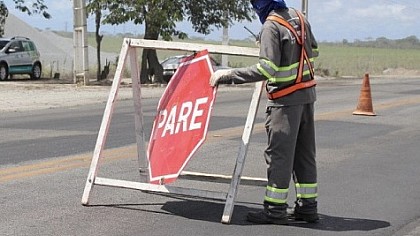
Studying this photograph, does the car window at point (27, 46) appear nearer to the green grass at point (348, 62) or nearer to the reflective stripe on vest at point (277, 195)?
the green grass at point (348, 62)

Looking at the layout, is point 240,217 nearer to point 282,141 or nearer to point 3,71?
point 282,141

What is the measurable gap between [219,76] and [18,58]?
27.6m

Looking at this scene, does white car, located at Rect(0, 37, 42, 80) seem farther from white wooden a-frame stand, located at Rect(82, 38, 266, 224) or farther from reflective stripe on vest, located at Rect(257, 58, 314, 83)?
reflective stripe on vest, located at Rect(257, 58, 314, 83)

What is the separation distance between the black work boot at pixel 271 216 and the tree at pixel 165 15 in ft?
76.4

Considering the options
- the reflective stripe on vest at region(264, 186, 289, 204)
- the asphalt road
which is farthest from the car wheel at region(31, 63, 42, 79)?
the reflective stripe on vest at region(264, 186, 289, 204)

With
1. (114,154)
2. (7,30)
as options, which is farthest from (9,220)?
(7,30)

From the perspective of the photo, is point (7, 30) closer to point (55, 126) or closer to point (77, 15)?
point (77, 15)

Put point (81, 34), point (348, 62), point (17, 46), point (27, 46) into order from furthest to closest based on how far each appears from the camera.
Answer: point (348, 62), point (27, 46), point (17, 46), point (81, 34)

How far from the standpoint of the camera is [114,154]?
1088 cm

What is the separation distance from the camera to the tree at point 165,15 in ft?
104

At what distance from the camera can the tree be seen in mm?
31656

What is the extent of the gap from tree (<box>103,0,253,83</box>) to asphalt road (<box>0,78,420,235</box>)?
16.0 m

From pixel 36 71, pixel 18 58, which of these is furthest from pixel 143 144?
pixel 36 71

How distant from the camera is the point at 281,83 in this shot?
266 inches
